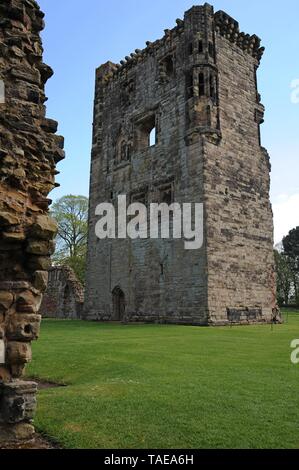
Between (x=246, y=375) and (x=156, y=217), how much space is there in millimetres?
13953

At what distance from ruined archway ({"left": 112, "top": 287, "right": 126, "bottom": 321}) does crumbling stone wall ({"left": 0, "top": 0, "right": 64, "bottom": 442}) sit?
17.9 meters

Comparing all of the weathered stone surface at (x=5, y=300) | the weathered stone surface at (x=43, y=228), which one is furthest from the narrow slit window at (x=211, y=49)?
the weathered stone surface at (x=5, y=300)

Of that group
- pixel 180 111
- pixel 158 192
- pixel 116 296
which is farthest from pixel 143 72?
pixel 116 296

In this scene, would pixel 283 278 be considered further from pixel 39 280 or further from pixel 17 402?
pixel 17 402

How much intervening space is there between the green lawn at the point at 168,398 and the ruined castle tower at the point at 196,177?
891cm

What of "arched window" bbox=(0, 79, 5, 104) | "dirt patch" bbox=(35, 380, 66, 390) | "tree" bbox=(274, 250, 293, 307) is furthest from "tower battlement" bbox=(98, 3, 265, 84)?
"tree" bbox=(274, 250, 293, 307)

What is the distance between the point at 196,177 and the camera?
705 inches

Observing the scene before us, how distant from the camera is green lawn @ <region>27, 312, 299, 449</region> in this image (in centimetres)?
381

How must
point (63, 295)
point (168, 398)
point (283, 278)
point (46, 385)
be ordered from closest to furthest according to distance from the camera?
point (168, 398)
point (46, 385)
point (63, 295)
point (283, 278)

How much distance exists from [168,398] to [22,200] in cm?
284

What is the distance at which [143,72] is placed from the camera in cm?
2292

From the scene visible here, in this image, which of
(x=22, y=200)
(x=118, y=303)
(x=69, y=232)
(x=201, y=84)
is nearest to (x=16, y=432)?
(x=22, y=200)
